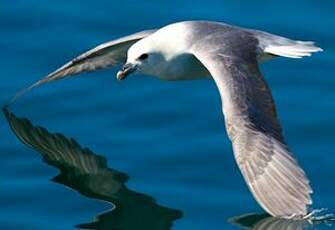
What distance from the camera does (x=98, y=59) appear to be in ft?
39.7

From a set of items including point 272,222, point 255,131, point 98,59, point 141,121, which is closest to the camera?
point 255,131

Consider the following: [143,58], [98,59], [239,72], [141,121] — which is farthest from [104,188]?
[98,59]

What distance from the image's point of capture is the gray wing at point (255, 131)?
31.8ft

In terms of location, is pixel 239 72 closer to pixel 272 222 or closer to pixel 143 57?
pixel 143 57

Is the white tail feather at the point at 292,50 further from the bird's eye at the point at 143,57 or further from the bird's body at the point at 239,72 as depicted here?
the bird's eye at the point at 143,57

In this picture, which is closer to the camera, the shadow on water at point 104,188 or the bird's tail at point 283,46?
the shadow on water at point 104,188

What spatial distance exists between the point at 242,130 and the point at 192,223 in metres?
0.66

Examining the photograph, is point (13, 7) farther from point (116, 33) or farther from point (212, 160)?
point (212, 160)

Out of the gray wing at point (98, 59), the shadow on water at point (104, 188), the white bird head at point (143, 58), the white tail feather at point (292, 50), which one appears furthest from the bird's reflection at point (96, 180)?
the white tail feather at point (292, 50)

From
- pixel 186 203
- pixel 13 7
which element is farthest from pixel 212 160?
pixel 13 7

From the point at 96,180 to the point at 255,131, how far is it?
1368 millimetres

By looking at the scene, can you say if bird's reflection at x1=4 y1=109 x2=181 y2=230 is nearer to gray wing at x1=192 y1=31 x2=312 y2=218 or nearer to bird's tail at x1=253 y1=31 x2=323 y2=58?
gray wing at x1=192 y1=31 x2=312 y2=218

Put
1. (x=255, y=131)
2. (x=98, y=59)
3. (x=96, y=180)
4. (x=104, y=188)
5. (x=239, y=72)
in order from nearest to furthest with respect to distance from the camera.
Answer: (x=255, y=131), (x=239, y=72), (x=104, y=188), (x=96, y=180), (x=98, y=59)

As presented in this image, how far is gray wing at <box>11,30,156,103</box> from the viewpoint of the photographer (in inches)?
466
